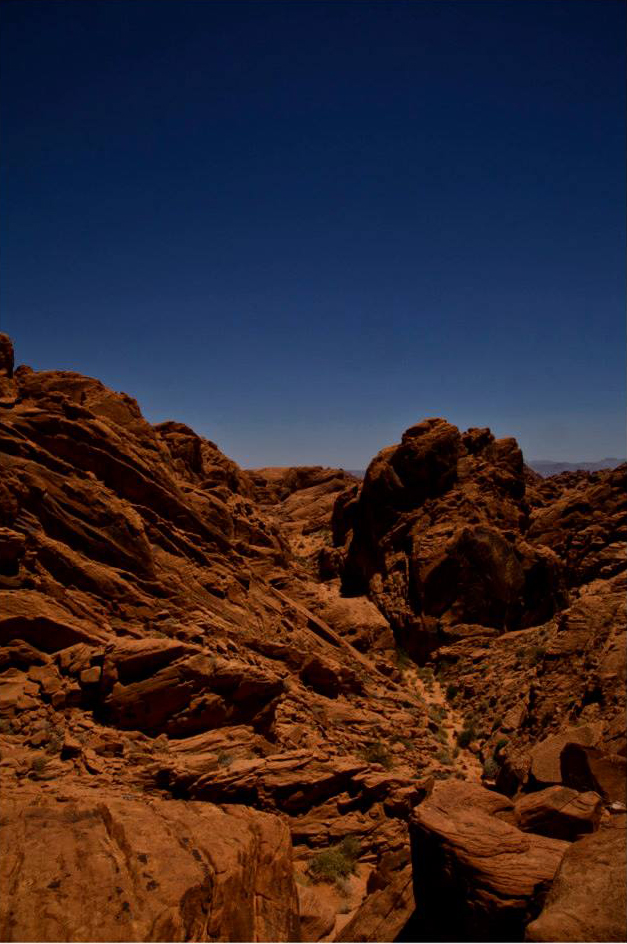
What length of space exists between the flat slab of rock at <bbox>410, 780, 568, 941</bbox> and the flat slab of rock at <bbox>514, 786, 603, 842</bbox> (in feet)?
1.80

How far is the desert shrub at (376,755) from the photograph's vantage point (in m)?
16.6

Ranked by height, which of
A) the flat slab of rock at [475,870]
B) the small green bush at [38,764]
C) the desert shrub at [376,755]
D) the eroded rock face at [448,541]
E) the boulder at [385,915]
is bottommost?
the desert shrub at [376,755]

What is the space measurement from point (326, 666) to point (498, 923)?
44.3 feet

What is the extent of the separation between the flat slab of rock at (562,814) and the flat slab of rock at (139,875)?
467cm

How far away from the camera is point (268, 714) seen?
14.8m

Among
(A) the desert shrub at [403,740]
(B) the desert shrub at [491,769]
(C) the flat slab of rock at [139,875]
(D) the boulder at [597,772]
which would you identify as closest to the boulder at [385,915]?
(C) the flat slab of rock at [139,875]

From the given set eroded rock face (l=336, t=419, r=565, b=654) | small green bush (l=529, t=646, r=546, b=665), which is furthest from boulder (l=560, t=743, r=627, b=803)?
eroded rock face (l=336, t=419, r=565, b=654)

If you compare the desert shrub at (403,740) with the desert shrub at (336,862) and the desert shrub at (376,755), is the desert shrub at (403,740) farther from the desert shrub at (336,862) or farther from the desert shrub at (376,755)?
the desert shrub at (336,862)

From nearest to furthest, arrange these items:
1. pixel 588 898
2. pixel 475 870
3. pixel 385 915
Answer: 1. pixel 588 898
2. pixel 475 870
3. pixel 385 915

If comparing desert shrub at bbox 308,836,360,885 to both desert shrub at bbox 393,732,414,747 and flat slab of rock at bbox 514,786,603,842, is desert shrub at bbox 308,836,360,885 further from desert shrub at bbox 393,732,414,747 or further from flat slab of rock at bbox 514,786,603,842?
desert shrub at bbox 393,732,414,747

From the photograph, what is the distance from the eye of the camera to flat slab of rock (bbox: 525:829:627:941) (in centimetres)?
566

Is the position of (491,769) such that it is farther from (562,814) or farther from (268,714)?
(562,814)

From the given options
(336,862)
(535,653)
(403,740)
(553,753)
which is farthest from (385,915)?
(535,653)

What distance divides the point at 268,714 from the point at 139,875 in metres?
7.68
